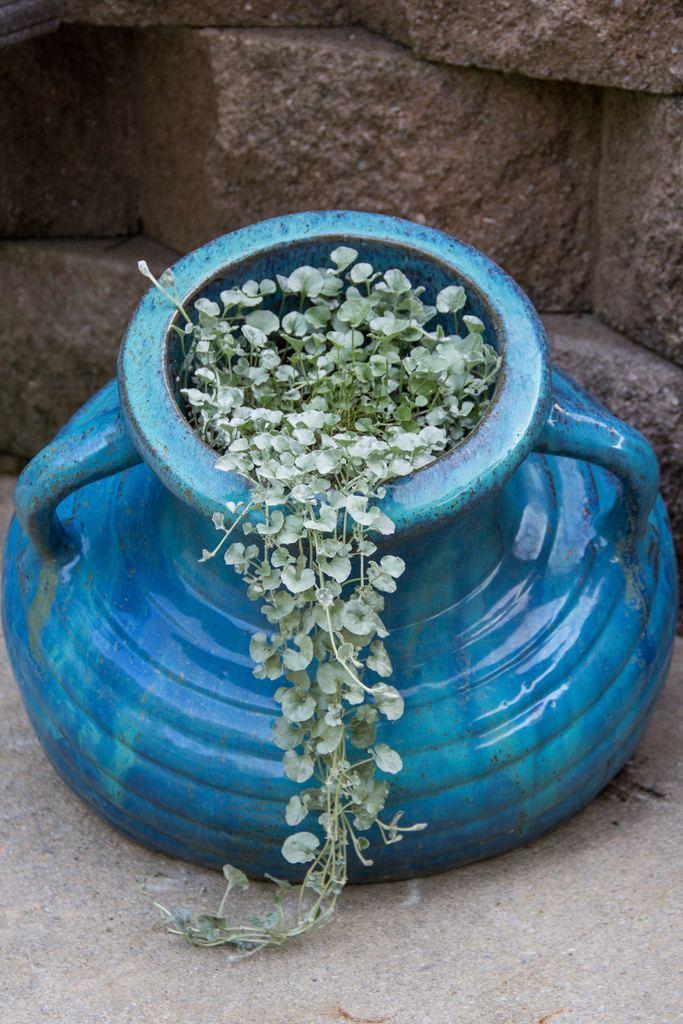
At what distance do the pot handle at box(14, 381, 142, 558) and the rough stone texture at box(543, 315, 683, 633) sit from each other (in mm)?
986

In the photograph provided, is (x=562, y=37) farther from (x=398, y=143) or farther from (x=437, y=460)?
(x=437, y=460)

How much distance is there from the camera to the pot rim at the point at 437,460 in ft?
3.95

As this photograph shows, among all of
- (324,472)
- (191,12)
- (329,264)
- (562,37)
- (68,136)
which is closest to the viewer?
(324,472)

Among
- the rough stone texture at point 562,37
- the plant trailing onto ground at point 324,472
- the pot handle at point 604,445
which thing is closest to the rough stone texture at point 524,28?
the rough stone texture at point 562,37

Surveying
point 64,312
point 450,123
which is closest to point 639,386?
point 450,123

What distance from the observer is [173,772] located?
1356 millimetres

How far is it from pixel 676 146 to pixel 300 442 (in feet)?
3.20

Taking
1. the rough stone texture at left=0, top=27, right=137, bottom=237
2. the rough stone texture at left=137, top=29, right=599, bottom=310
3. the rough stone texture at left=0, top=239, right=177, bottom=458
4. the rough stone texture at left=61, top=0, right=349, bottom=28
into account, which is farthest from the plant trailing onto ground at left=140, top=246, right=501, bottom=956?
the rough stone texture at left=0, top=27, right=137, bottom=237

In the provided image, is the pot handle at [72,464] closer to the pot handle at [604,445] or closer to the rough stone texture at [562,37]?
the pot handle at [604,445]

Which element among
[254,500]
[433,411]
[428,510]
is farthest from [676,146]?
[254,500]

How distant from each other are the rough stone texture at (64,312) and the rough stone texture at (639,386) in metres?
0.94

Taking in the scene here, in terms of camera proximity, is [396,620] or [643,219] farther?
[643,219]

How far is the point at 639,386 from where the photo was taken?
1.91m

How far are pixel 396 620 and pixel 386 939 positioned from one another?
0.43 m
